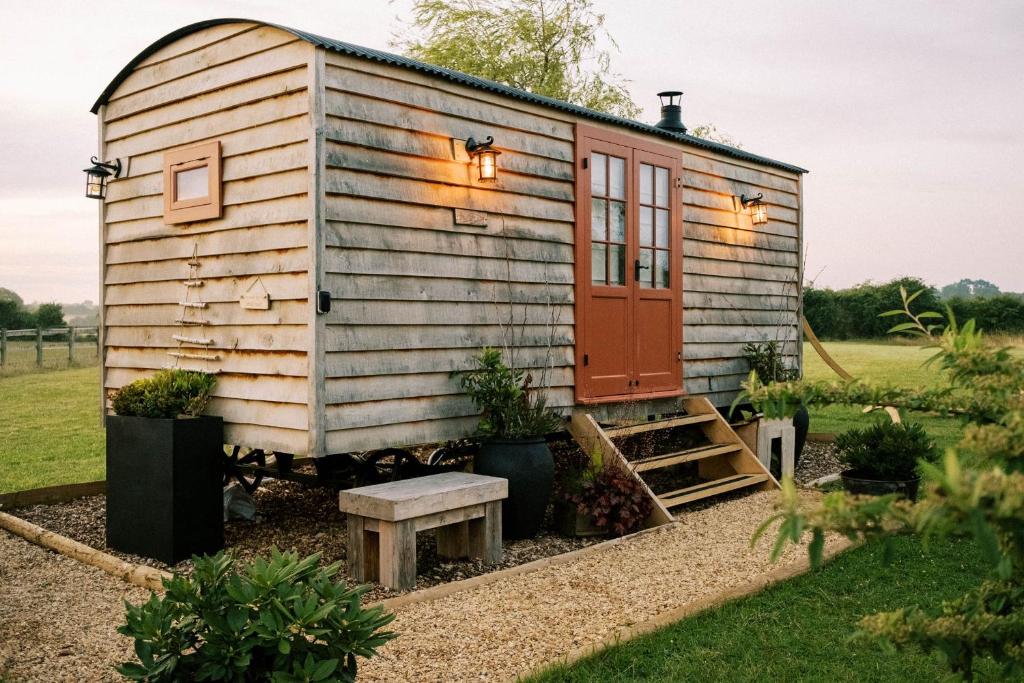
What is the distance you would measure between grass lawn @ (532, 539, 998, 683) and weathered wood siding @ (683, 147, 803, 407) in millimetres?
3325

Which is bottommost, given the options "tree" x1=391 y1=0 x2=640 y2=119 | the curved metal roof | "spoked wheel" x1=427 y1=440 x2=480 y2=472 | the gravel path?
the gravel path

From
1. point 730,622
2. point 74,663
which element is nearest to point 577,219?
point 730,622

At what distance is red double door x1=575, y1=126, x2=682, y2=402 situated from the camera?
6883 millimetres

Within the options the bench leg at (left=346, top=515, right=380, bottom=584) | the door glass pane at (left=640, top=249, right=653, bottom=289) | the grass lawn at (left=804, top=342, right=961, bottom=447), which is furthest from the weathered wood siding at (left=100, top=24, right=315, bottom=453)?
the grass lawn at (left=804, top=342, right=961, bottom=447)

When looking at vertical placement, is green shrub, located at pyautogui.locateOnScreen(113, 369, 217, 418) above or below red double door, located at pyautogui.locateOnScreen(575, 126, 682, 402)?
below

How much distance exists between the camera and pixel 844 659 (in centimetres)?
371

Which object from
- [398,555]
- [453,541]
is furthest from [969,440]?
[453,541]

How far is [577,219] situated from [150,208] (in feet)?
10.8

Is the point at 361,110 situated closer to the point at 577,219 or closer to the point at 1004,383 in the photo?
the point at 577,219

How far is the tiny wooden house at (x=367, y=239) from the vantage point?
521cm

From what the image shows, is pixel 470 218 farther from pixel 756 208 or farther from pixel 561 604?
pixel 756 208

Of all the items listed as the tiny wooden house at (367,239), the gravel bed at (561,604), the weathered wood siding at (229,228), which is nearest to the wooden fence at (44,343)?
the weathered wood siding at (229,228)

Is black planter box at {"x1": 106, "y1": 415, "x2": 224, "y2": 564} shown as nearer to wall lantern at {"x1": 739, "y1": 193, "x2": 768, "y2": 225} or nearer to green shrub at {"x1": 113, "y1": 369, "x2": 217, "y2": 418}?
green shrub at {"x1": 113, "y1": 369, "x2": 217, "y2": 418}

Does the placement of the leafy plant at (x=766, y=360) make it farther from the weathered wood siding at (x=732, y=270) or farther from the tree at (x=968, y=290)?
the tree at (x=968, y=290)
